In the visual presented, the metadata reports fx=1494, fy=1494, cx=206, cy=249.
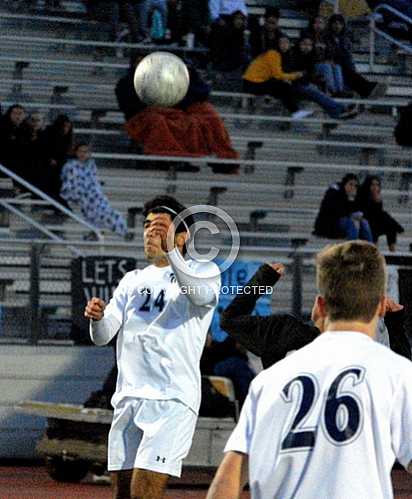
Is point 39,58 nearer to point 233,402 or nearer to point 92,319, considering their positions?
point 233,402

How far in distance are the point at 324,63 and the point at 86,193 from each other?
4.78 m

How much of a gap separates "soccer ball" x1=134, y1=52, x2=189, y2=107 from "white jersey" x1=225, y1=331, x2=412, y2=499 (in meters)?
12.5

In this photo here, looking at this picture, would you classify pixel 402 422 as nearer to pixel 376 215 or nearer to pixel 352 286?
pixel 352 286

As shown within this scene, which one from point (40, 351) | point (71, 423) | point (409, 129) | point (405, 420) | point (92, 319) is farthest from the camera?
point (409, 129)

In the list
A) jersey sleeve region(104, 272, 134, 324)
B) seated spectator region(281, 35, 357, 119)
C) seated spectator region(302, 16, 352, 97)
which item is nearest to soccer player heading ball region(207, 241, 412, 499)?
jersey sleeve region(104, 272, 134, 324)

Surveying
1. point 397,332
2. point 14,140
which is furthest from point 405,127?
point 397,332

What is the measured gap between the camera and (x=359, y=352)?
3926 millimetres

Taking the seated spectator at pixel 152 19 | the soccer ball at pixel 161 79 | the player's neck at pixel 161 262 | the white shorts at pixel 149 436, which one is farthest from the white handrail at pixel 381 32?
the white shorts at pixel 149 436

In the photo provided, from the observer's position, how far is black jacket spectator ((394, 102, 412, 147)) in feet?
65.7

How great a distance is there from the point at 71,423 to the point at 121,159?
609cm

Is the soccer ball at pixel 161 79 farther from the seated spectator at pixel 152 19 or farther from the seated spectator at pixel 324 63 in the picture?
the seated spectator at pixel 324 63

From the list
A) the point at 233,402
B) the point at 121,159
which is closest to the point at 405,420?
the point at 233,402

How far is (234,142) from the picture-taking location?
19.7 m

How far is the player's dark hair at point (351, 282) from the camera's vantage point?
151 inches
